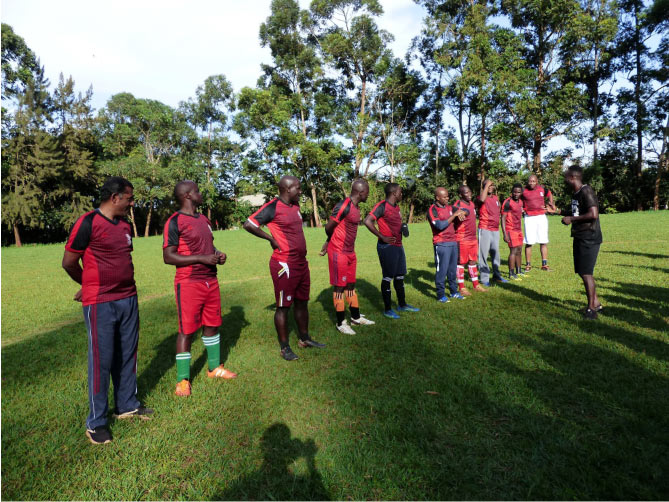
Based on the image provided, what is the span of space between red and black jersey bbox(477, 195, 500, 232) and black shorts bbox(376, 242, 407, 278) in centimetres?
317

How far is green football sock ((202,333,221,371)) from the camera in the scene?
430cm

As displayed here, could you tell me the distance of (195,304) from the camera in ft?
13.3

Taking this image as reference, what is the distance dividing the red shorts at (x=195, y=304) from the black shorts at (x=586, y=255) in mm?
5312

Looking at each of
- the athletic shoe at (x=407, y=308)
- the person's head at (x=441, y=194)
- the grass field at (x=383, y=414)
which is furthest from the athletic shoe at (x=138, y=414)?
the person's head at (x=441, y=194)

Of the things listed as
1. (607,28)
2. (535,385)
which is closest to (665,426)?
(535,385)

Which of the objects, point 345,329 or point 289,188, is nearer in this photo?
point 289,188

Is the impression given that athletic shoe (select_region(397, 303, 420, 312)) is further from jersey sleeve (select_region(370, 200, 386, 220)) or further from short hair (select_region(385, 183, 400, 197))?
short hair (select_region(385, 183, 400, 197))

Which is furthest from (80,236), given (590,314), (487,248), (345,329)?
(487,248)

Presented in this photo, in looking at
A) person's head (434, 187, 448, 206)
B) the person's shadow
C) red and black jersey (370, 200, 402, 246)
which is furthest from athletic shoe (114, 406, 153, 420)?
person's head (434, 187, 448, 206)

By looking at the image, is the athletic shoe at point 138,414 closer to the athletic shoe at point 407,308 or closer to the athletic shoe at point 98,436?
the athletic shoe at point 98,436

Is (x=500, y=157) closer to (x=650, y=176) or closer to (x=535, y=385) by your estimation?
(x=650, y=176)

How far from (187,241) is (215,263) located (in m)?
0.39

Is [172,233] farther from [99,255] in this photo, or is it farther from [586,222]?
[586,222]

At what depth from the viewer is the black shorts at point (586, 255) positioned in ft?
18.2
